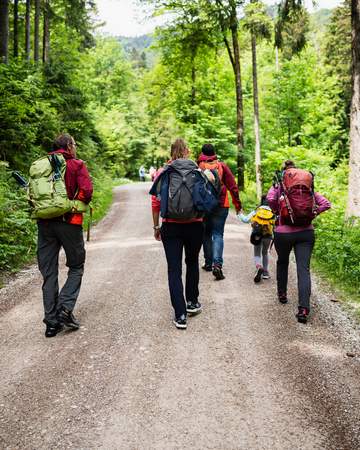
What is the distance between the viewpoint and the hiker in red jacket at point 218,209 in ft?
24.3

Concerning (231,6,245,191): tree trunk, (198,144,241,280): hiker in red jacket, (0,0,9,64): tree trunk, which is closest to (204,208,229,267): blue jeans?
(198,144,241,280): hiker in red jacket

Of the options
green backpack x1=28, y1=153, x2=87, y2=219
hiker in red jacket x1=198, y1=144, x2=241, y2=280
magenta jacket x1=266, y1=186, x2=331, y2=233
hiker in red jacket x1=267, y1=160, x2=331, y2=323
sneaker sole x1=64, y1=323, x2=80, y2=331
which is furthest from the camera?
hiker in red jacket x1=198, y1=144, x2=241, y2=280

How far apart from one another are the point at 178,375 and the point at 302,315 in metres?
2.15

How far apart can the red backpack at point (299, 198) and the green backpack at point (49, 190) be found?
8.96ft

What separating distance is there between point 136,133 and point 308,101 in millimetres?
30949

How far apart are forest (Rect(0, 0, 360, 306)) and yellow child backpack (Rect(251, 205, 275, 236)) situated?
1546mm

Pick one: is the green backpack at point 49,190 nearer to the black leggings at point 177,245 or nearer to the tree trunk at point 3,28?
the black leggings at point 177,245

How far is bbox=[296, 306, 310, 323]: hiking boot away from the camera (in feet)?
18.1

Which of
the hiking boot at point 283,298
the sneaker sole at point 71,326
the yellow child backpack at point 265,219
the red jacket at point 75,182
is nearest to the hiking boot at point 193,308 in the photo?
the hiking boot at point 283,298

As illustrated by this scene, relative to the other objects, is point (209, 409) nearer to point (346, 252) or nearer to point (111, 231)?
point (346, 252)

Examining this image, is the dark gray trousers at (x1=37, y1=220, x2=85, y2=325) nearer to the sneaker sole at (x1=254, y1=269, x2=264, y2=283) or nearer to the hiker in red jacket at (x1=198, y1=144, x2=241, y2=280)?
the hiker in red jacket at (x1=198, y1=144, x2=241, y2=280)

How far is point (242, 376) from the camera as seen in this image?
13.4ft

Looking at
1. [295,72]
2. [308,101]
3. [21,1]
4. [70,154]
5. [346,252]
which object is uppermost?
[21,1]

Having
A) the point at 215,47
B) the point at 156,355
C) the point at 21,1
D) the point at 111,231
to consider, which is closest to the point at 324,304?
the point at 156,355
